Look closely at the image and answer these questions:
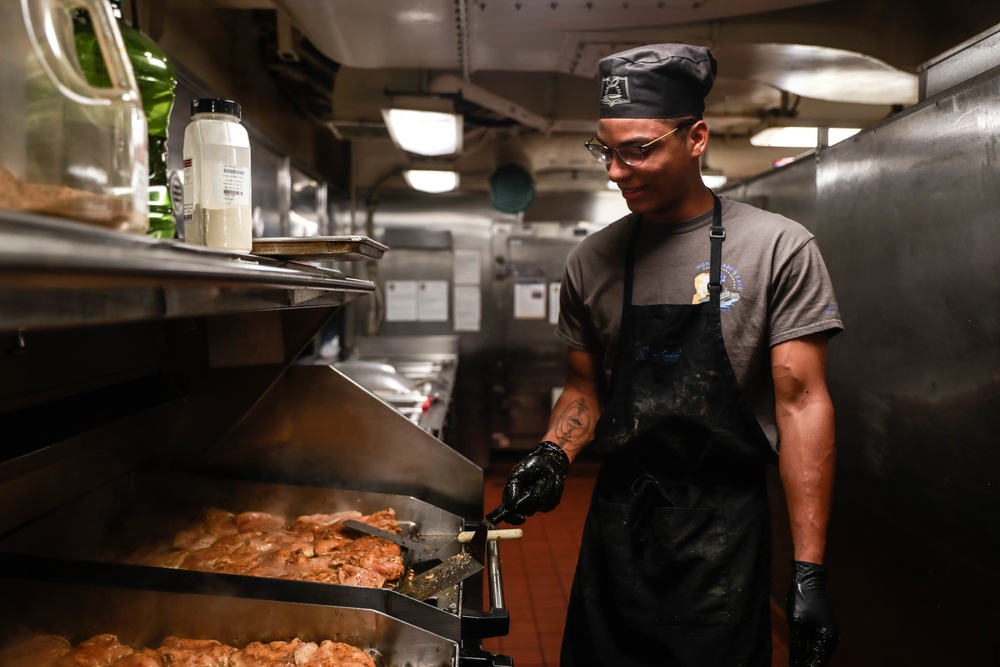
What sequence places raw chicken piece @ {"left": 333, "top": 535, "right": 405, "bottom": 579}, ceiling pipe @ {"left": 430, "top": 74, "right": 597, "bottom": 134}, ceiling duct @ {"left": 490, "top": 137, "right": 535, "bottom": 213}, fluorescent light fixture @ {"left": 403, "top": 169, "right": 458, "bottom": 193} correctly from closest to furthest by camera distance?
raw chicken piece @ {"left": 333, "top": 535, "right": 405, "bottom": 579}, ceiling pipe @ {"left": 430, "top": 74, "right": 597, "bottom": 134}, fluorescent light fixture @ {"left": 403, "top": 169, "right": 458, "bottom": 193}, ceiling duct @ {"left": 490, "top": 137, "right": 535, "bottom": 213}

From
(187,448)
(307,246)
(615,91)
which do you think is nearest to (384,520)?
(187,448)

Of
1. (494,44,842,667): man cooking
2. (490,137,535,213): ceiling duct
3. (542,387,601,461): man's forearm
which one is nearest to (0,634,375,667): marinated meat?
(494,44,842,667): man cooking

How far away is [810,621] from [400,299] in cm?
496

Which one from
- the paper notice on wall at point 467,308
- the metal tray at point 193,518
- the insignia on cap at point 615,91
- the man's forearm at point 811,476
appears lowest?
the metal tray at point 193,518

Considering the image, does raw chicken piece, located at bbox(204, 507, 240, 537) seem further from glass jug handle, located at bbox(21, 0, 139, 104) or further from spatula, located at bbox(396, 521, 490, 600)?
glass jug handle, located at bbox(21, 0, 139, 104)

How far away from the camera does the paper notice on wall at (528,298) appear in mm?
6191

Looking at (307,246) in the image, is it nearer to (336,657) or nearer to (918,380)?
(336,657)

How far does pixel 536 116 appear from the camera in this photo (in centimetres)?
402

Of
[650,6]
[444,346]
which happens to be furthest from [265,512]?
[444,346]

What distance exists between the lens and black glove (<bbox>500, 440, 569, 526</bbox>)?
1.77 metres

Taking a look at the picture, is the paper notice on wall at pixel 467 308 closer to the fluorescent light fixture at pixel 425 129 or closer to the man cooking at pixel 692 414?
the fluorescent light fixture at pixel 425 129

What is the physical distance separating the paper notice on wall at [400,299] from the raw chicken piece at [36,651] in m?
4.94

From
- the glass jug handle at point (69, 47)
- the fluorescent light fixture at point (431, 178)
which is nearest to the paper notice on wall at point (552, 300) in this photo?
the fluorescent light fixture at point (431, 178)

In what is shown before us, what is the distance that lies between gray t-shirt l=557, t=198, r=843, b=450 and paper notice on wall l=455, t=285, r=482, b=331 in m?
4.21
